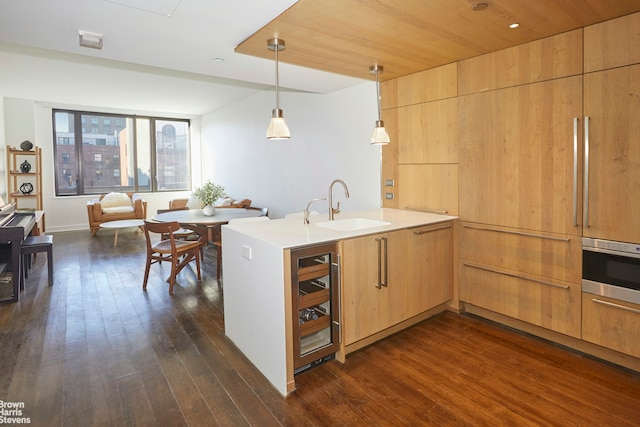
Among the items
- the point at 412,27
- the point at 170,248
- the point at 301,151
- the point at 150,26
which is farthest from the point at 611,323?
the point at 301,151

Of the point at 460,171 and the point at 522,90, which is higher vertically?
the point at 522,90

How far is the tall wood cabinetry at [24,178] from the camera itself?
662cm

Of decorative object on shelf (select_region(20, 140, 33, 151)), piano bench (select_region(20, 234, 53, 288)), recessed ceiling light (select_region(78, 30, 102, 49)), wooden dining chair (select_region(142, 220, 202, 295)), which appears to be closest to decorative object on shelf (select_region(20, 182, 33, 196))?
decorative object on shelf (select_region(20, 140, 33, 151))

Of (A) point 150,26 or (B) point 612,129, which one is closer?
(B) point 612,129

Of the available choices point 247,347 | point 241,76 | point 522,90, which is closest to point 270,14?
point 241,76

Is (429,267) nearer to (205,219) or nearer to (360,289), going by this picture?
(360,289)

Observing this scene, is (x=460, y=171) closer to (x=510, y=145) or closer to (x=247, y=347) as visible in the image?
(x=510, y=145)

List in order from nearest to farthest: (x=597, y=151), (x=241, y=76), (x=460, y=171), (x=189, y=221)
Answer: (x=597, y=151)
(x=460, y=171)
(x=241, y=76)
(x=189, y=221)

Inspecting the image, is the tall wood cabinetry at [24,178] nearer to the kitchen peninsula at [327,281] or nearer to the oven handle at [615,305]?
the kitchen peninsula at [327,281]

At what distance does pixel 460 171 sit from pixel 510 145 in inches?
18.5

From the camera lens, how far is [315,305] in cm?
235

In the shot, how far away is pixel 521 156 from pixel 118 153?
346 inches

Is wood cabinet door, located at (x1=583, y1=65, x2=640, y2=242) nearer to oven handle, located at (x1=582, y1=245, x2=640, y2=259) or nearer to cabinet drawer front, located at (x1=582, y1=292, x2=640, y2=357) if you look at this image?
oven handle, located at (x1=582, y1=245, x2=640, y2=259)

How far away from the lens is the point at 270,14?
7.55ft
